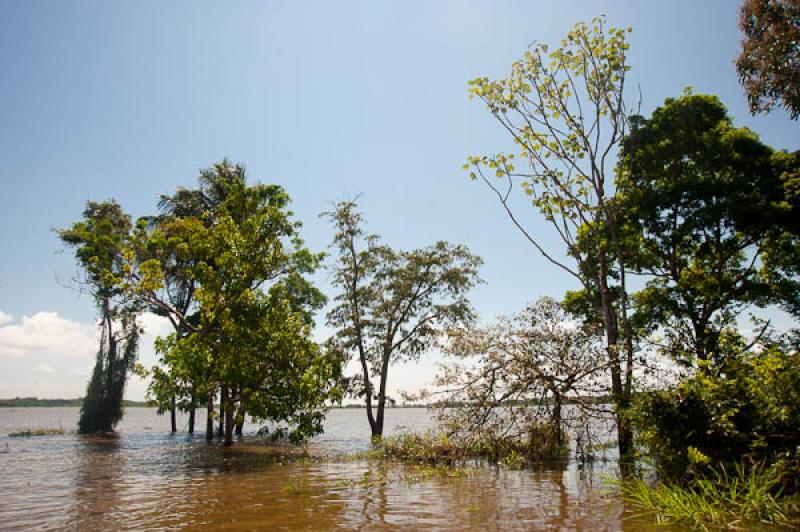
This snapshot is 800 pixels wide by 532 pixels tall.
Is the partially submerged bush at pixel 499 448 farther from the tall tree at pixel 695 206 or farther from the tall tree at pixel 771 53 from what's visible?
the tall tree at pixel 771 53

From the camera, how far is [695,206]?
1919cm

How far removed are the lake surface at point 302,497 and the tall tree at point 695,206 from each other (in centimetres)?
820

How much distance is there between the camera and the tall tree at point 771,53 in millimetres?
14578

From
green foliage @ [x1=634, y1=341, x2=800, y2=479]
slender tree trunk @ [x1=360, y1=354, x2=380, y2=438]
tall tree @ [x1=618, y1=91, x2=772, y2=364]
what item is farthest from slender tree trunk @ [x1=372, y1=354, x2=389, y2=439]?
green foliage @ [x1=634, y1=341, x2=800, y2=479]

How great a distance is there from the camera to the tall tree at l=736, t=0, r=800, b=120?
47.8 feet

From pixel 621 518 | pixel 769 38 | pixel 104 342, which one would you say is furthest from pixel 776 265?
pixel 104 342

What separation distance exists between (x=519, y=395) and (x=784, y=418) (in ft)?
23.2

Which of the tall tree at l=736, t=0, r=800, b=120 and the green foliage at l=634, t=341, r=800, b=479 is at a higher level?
the tall tree at l=736, t=0, r=800, b=120

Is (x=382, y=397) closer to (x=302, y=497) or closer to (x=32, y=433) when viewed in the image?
(x=302, y=497)

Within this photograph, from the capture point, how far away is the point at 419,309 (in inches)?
1078

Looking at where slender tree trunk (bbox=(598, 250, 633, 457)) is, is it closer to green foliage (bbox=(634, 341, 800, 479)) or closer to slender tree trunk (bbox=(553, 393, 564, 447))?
A: slender tree trunk (bbox=(553, 393, 564, 447))

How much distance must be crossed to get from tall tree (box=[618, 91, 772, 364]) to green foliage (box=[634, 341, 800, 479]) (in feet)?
29.1

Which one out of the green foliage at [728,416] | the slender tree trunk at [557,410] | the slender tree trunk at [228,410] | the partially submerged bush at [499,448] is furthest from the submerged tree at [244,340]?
the green foliage at [728,416]

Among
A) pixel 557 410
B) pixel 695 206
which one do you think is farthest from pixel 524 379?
pixel 695 206
